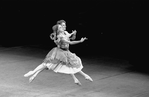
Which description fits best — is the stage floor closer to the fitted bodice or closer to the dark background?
the dark background

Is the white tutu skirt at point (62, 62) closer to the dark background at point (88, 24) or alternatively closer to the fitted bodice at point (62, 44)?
the fitted bodice at point (62, 44)

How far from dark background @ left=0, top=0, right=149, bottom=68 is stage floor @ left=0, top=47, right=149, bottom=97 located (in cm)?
91

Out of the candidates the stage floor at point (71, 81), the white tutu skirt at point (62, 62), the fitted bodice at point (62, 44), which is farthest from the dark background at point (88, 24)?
the fitted bodice at point (62, 44)

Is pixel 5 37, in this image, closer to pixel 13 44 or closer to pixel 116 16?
pixel 13 44

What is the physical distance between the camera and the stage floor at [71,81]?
1315 centimetres

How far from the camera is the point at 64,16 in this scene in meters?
19.5

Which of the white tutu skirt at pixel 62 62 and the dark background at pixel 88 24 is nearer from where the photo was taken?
the white tutu skirt at pixel 62 62

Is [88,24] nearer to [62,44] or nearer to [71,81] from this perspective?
[71,81]

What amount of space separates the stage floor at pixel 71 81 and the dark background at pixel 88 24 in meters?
0.91

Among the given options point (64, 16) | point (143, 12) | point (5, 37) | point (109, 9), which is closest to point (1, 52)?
point (5, 37)

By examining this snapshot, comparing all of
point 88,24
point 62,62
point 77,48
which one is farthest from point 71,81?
point 77,48

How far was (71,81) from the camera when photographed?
14625 millimetres

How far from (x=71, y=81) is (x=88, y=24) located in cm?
438

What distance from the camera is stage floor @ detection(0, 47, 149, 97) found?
1315 centimetres
